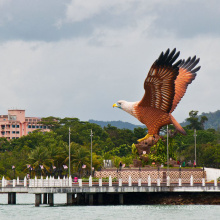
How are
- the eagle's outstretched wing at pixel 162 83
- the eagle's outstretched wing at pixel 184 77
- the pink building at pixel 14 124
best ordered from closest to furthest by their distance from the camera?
1. the eagle's outstretched wing at pixel 162 83
2. the eagle's outstretched wing at pixel 184 77
3. the pink building at pixel 14 124

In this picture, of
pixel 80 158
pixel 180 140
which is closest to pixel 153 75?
pixel 80 158

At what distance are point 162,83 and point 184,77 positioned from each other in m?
6.73

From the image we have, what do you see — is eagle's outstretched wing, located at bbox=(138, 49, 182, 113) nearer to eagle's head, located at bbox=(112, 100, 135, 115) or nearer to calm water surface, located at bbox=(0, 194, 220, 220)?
eagle's head, located at bbox=(112, 100, 135, 115)

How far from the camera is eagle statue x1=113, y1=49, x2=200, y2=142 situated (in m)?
65.6

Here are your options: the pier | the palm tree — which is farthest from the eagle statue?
the palm tree

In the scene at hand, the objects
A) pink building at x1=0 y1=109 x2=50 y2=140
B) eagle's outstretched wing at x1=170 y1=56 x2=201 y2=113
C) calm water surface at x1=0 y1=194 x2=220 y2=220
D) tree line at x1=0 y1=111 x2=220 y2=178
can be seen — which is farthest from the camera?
pink building at x1=0 y1=109 x2=50 y2=140

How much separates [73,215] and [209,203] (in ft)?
35.9

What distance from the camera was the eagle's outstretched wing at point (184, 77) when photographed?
71.2m

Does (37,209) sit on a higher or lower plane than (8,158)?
lower

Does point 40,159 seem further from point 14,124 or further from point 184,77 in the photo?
point 14,124

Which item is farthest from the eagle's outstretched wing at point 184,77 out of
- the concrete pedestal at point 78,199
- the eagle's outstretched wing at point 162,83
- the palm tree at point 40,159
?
the palm tree at point 40,159

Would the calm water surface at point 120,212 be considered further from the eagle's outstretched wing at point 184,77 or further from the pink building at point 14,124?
the pink building at point 14,124

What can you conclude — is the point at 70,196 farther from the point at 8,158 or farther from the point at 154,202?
the point at 8,158

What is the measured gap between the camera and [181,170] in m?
65.2
